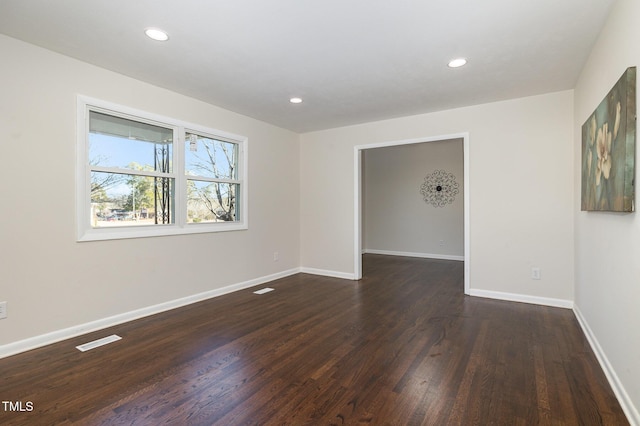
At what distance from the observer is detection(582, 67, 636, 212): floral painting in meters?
1.73

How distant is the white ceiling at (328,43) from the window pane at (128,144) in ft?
1.64

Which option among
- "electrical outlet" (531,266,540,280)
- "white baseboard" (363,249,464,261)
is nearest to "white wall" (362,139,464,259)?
"white baseboard" (363,249,464,261)

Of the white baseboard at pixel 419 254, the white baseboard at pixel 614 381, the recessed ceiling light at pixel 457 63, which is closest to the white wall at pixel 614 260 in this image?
the white baseboard at pixel 614 381

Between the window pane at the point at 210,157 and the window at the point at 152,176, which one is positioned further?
the window pane at the point at 210,157

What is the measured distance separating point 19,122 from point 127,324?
1.97 meters

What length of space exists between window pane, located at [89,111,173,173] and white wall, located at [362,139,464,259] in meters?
5.27

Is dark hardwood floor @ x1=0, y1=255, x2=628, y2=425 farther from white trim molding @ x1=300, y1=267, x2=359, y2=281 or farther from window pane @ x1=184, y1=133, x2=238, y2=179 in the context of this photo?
window pane @ x1=184, y1=133, x2=238, y2=179

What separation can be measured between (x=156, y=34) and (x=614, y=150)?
322cm

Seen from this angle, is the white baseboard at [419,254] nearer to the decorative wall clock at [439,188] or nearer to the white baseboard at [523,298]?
the decorative wall clock at [439,188]

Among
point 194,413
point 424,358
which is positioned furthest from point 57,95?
point 424,358

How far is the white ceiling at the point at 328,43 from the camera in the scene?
6.99 feet

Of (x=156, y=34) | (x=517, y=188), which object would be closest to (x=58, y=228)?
(x=156, y=34)

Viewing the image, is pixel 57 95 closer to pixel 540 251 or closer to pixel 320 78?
pixel 320 78

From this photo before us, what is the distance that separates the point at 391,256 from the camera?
764 centimetres
